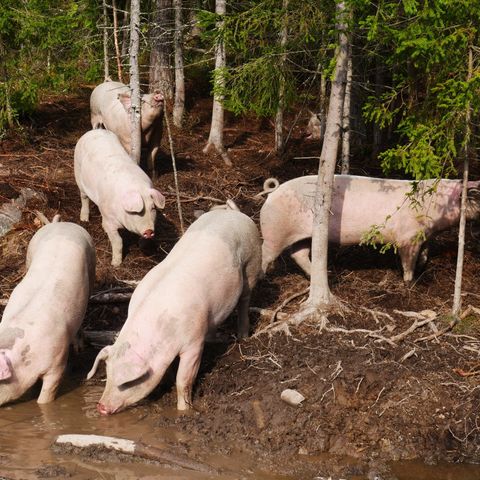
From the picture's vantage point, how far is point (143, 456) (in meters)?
6.46

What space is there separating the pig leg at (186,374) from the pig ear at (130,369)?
0.35 m

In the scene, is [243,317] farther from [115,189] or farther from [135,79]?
[135,79]

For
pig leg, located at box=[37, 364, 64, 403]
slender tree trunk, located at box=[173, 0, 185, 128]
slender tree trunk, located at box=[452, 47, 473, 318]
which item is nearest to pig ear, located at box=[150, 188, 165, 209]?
pig leg, located at box=[37, 364, 64, 403]

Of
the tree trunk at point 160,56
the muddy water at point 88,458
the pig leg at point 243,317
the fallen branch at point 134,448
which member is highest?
the tree trunk at point 160,56

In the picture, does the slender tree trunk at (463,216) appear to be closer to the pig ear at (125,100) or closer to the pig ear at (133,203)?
the pig ear at (133,203)

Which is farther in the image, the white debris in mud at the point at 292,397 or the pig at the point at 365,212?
the pig at the point at 365,212

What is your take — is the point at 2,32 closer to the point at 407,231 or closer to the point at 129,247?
the point at 129,247

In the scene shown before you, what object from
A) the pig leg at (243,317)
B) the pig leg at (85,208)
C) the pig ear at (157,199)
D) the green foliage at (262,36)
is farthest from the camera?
the pig leg at (85,208)

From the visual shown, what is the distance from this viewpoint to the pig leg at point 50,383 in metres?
7.52

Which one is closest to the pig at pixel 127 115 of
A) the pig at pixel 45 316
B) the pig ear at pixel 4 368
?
the pig at pixel 45 316

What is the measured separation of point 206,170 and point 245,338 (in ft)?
19.5

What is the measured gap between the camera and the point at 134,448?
21.3 ft

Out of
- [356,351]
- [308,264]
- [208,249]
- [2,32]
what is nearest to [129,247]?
[308,264]

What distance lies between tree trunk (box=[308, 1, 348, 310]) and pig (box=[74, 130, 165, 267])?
2.29 m
